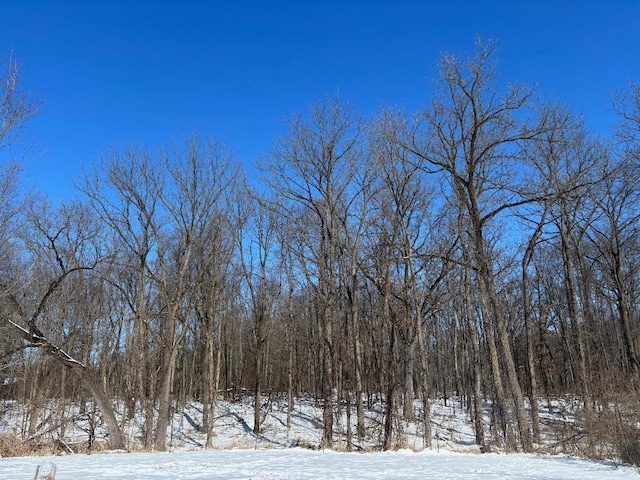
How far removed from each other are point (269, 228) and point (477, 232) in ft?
38.1

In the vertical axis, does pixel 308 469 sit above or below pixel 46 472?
below

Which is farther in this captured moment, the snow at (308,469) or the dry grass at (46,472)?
the snow at (308,469)

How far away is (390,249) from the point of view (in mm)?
16422

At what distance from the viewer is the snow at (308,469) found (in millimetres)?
6141

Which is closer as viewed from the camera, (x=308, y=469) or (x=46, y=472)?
(x=46, y=472)

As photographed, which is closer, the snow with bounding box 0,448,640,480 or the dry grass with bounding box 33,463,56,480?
the dry grass with bounding box 33,463,56,480

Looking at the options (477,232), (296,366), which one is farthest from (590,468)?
(296,366)

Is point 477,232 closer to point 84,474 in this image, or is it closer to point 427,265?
point 427,265

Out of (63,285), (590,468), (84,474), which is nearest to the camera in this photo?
(84,474)

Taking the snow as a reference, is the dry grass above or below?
above

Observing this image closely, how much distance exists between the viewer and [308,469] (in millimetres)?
6867

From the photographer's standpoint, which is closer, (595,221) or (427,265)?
(427,265)

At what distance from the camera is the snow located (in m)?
6.14

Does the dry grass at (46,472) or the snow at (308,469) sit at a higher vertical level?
the dry grass at (46,472)
